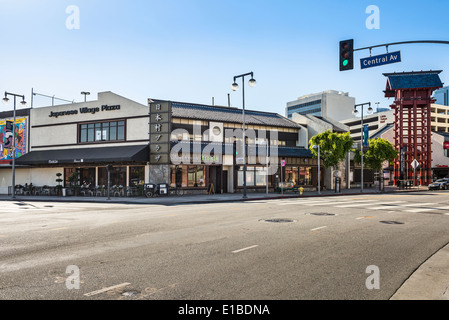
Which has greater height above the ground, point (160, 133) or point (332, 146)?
point (160, 133)

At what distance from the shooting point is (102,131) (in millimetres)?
34406

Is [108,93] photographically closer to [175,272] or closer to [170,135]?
[170,135]

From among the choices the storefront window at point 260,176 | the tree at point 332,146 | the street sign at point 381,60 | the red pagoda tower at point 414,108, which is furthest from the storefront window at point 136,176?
the red pagoda tower at point 414,108

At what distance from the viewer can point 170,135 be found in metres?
31.3

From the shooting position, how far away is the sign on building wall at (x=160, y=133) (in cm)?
3112

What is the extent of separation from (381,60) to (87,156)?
27464 millimetres

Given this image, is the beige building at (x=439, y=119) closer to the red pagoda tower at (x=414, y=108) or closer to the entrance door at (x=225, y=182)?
the red pagoda tower at (x=414, y=108)

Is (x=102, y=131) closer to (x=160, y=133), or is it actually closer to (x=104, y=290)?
(x=160, y=133)

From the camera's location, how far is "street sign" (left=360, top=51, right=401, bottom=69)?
12.3m

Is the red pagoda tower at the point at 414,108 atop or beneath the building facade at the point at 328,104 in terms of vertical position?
beneath

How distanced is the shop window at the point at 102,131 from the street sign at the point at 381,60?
2523 centimetres
